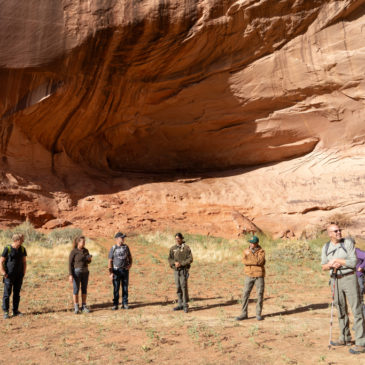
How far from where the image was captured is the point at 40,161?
17.1m

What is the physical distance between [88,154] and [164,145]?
379 cm

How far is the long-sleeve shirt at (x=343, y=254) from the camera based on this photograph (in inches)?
188

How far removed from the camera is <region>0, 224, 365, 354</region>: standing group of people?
4.82 meters

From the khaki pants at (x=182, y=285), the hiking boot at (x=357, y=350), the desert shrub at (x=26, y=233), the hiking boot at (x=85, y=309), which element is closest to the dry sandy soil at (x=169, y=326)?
the hiking boot at (x=357, y=350)

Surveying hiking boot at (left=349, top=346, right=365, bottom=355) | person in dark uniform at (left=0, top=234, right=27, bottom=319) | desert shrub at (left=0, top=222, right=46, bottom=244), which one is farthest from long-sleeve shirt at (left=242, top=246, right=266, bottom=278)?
desert shrub at (left=0, top=222, right=46, bottom=244)

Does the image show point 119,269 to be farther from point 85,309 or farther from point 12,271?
point 12,271

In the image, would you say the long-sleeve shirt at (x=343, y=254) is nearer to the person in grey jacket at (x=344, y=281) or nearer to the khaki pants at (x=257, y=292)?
the person in grey jacket at (x=344, y=281)

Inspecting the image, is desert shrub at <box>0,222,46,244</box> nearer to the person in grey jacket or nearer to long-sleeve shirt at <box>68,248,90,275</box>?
long-sleeve shirt at <box>68,248,90,275</box>

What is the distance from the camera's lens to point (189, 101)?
17.8 m

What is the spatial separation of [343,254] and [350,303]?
599 millimetres

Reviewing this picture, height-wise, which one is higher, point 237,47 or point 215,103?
point 237,47

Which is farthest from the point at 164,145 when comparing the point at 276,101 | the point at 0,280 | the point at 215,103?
the point at 0,280

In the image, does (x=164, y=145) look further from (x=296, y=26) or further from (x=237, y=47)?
(x=296, y=26)

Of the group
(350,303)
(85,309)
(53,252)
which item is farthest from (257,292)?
(53,252)
